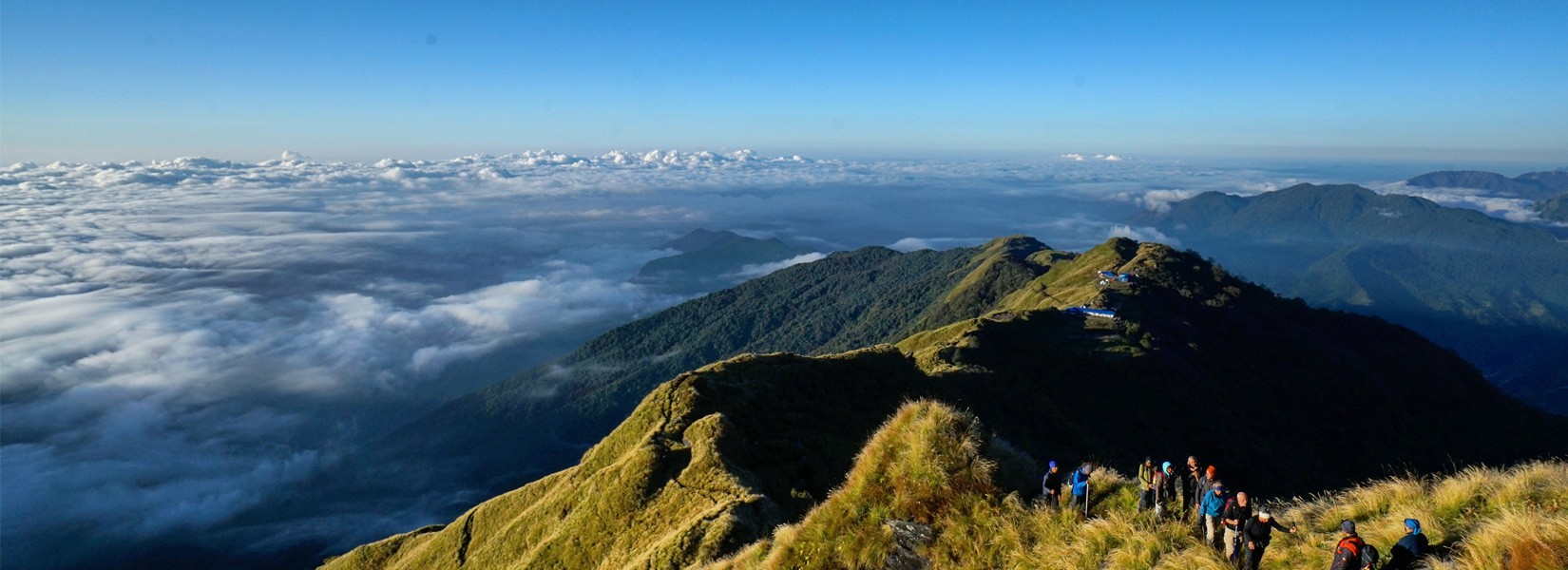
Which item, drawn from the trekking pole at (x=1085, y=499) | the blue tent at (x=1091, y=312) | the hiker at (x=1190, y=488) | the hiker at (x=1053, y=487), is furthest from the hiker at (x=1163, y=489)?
the blue tent at (x=1091, y=312)

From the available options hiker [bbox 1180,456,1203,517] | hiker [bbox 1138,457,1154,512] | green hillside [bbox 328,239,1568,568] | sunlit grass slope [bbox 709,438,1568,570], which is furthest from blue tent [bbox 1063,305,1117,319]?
hiker [bbox 1138,457,1154,512]

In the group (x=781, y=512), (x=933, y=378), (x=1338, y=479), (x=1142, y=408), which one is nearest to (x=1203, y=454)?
(x=1142, y=408)

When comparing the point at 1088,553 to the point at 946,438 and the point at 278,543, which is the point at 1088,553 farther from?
the point at 278,543

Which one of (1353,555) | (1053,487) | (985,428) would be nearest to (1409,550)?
(1353,555)

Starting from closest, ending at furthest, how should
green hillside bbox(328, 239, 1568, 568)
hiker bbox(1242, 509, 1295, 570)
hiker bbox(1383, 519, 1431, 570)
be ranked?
hiker bbox(1383, 519, 1431, 570) < hiker bbox(1242, 509, 1295, 570) < green hillside bbox(328, 239, 1568, 568)

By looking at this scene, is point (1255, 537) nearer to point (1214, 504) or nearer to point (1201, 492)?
point (1214, 504)

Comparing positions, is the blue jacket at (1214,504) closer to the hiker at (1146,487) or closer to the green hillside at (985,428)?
the hiker at (1146,487)

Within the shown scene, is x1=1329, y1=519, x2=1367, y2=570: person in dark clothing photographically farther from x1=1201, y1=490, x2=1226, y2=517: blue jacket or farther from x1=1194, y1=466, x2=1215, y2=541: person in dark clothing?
x1=1194, y1=466, x2=1215, y2=541: person in dark clothing
